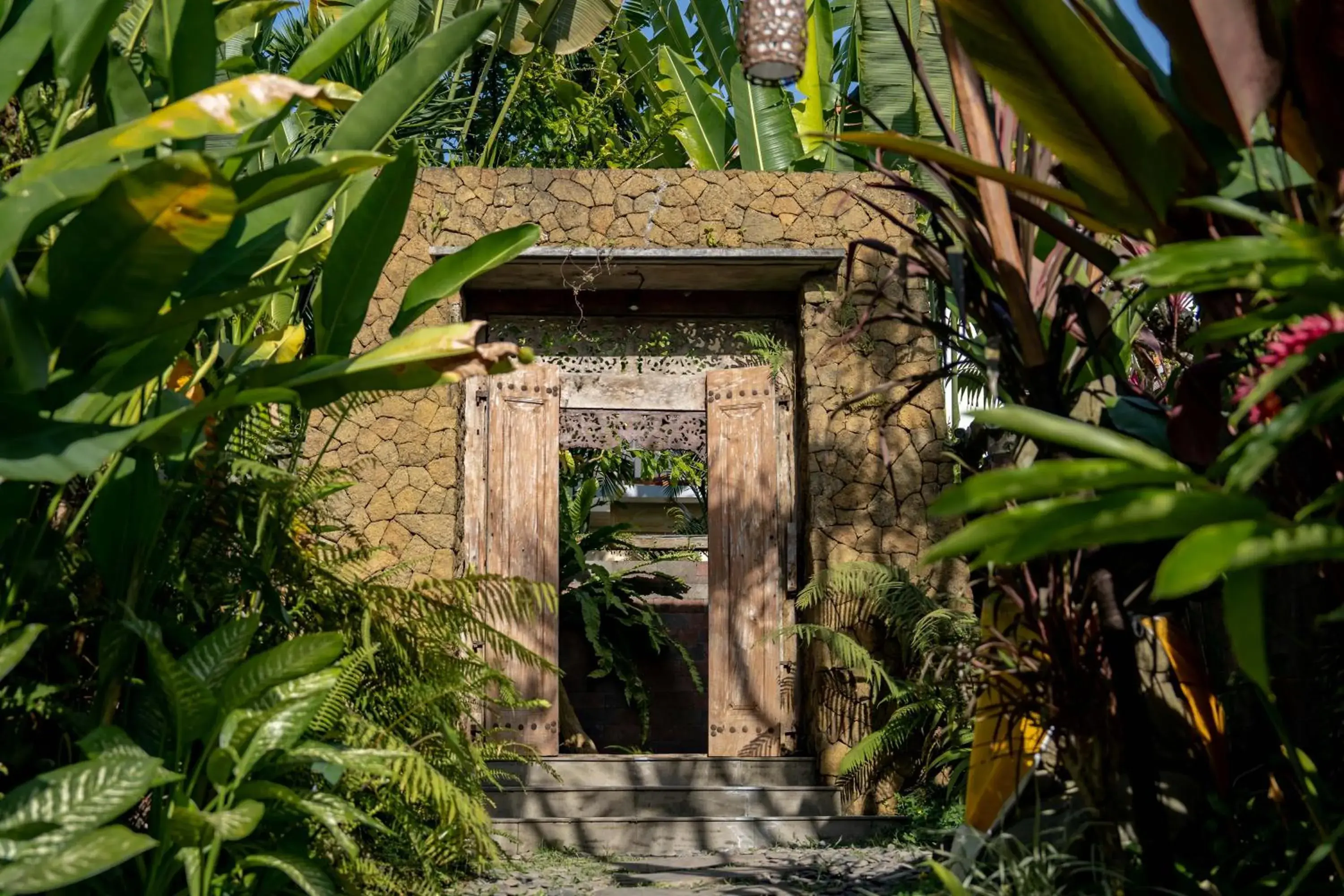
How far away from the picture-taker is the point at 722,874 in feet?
16.4

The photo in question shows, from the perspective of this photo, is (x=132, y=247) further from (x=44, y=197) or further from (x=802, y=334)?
(x=802, y=334)

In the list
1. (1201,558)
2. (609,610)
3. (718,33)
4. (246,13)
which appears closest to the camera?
(1201,558)

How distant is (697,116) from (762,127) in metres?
0.78

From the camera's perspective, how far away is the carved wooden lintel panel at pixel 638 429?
23.7 ft

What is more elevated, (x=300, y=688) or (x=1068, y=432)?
(x=1068, y=432)

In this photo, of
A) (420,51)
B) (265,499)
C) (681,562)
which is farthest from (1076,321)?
(681,562)

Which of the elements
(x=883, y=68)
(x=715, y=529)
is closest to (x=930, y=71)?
(x=883, y=68)

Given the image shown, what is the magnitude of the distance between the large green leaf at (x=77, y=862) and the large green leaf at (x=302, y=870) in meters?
0.32

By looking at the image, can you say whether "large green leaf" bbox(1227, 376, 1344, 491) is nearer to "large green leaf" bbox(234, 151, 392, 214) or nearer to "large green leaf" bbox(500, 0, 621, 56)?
"large green leaf" bbox(234, 151, 392, 214)

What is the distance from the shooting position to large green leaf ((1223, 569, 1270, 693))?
188 centimetres

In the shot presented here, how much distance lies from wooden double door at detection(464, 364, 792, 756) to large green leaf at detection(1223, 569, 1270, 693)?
4.85 metres

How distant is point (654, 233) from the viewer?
6.67 metres

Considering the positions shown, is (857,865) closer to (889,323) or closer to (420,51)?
(889,323)

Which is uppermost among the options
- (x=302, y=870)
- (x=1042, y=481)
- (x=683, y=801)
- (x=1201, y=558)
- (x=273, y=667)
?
(x=1042, y=481)
